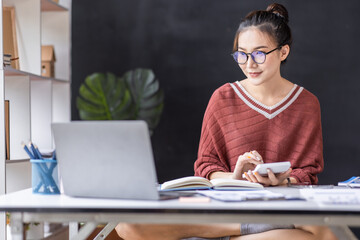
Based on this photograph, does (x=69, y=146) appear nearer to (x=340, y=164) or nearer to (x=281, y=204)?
(x=281, y=204)

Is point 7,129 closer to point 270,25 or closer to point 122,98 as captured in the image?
point 270,25

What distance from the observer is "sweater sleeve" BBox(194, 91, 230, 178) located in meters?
2.36

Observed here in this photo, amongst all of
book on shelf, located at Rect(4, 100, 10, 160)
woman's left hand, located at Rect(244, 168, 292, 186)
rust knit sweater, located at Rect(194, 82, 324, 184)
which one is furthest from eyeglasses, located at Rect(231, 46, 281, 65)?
book on shelf, located at Rect(4, 100, 10, 160)

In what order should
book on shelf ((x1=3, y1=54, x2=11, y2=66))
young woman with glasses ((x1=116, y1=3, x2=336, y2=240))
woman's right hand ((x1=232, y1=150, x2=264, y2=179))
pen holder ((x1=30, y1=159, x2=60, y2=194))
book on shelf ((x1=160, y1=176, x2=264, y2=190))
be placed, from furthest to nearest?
book on shelf ((x1=3, y1=54, x2=11, y2=66))
young woman with glasses ((x1=116, y1=3, x2=336, y2=240))
woman's right hand ((x1=232, y1=150, x2=264, y2=179))
book on shelf ((x1=160, y1=176, x2=264, y2=190))
pen holder ((x1=30, y1=159, x2=60, y2=194))

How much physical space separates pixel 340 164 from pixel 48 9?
2593 mm

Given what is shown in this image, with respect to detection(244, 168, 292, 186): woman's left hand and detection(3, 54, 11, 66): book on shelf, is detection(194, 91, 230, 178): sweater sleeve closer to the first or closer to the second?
detection(244, 168, 292, 186): woman's left hand

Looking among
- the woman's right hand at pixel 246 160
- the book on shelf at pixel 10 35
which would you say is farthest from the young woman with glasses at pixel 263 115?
the book on shelf at pixel 10 35

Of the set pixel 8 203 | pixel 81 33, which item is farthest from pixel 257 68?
pixel 81 33

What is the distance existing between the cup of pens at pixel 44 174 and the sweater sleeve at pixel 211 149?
0.89m

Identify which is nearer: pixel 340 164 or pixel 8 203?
pixel 8 203

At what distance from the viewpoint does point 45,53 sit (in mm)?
3529

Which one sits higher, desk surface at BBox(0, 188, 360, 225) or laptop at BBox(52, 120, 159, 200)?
laptop at BBox(52, 120, 159, 200)

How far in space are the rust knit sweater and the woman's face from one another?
14 cm

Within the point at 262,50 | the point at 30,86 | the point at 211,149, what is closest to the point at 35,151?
the point at 211,149
